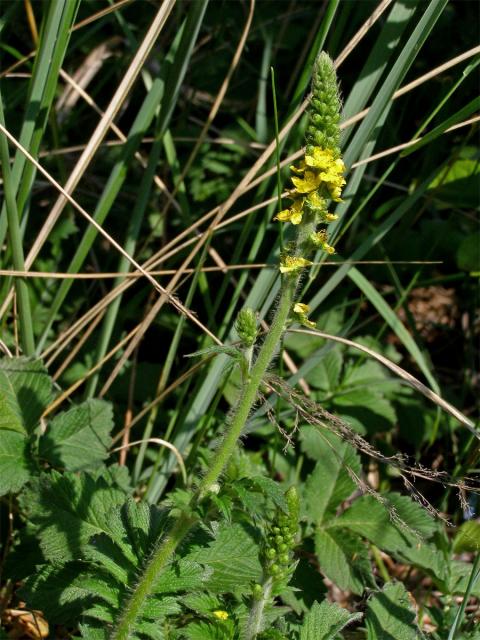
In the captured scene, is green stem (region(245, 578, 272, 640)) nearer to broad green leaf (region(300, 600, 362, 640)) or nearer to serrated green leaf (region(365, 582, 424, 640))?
broad green leaf (region(300, 600, 362, 640))

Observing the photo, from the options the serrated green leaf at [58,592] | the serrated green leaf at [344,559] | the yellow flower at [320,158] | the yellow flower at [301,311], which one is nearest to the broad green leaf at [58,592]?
the serrated green leaf at [58,592]

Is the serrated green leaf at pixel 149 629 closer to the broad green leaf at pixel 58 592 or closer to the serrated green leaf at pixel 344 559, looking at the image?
the broad green leaf at pixel 58 592

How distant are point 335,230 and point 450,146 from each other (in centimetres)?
114

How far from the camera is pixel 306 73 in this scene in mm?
1851

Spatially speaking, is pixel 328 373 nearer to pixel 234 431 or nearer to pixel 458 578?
pixel 458 578

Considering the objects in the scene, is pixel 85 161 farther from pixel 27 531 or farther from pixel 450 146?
pixel 450 146

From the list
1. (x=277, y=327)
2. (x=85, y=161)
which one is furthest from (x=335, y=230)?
(x=277, y=327)

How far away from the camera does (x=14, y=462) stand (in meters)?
1.71

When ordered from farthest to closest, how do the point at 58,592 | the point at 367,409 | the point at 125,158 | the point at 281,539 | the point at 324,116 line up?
the point at 367,409, the point at 125,158, the point at 58,592, the point at 281,539, the point at 324,116

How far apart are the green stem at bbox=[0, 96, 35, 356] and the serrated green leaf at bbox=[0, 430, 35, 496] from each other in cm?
26

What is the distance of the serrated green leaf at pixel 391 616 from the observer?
1.63m

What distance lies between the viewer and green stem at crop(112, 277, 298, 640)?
126 cm

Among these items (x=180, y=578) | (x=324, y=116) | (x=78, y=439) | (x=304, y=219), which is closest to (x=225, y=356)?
(x=78, y=439)

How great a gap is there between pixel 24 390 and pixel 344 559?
813 millimetres
